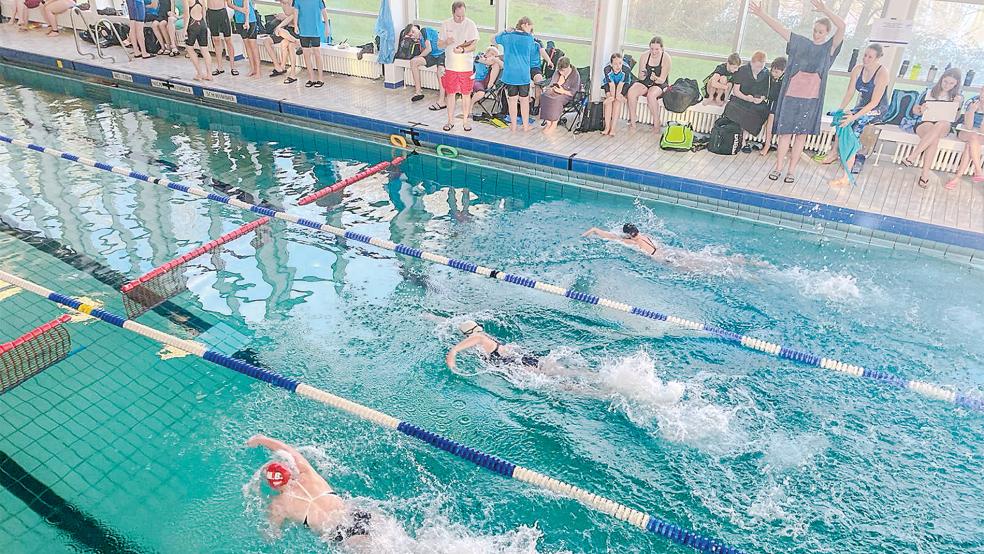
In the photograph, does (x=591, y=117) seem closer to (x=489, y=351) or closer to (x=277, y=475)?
(x=489, y=351)

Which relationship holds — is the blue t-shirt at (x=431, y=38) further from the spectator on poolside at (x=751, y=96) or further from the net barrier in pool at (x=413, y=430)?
→ the net barrier in pool at (x=413, y=430)

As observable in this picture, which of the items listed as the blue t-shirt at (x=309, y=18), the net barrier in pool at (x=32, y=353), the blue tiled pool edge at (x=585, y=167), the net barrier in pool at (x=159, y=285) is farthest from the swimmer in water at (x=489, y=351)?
the blue t-shirt at (x=309, y=18)

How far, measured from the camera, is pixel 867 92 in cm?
711

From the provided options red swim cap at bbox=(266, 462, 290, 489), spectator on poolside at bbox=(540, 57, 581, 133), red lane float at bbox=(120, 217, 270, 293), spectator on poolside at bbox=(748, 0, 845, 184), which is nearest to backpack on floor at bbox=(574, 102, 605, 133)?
spectator on poolside at bbox=(540, 57, 581, 133)

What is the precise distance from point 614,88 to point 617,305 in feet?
13.3

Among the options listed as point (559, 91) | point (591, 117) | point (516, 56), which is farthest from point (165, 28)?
point (591, 117)

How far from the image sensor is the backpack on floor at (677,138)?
8.18 m

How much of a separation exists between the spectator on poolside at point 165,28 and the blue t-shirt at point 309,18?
300 centimetres

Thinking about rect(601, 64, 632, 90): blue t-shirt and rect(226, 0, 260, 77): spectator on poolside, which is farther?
rect(226, 0, 260, 77): spectator on poolside

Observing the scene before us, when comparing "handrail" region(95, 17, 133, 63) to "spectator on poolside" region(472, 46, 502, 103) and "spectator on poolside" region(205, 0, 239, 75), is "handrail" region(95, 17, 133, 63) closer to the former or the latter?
"spectator on poolside" region(205, 0, 239, 75)

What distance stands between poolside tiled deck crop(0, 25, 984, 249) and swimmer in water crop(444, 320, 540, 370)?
3.66 m

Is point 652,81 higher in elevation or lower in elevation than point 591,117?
higher

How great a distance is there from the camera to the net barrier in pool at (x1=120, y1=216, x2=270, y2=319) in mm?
5148

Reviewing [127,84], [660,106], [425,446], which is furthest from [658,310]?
[127,84]
